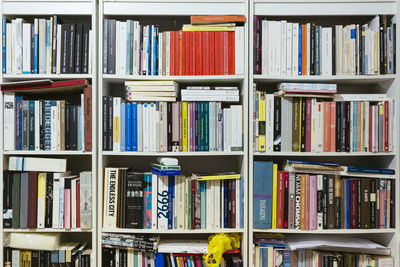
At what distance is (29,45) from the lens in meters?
1.82

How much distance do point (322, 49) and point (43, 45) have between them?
151cm

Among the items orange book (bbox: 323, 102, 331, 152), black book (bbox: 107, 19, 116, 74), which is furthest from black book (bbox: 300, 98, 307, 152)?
black book (bbox: 107, 19, 116, 74)

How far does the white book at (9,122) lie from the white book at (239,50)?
122cm

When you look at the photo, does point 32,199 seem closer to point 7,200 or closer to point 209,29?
point 7,200

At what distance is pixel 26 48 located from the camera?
5.98 feet

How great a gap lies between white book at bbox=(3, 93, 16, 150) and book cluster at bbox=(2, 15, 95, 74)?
15cm

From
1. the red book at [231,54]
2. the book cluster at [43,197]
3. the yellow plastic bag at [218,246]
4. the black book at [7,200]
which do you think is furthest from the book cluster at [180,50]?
the yellow plastic bag at [218,246]

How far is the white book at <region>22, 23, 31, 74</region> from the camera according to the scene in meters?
1.82

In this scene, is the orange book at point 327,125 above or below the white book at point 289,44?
below

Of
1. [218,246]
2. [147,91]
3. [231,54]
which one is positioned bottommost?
[218,246]

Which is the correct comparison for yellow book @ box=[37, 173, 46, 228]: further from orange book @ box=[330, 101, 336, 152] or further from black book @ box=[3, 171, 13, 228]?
orange book @ box=[330, 101, 336, 152]

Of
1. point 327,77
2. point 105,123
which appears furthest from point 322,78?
point 105,123

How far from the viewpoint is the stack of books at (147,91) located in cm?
184

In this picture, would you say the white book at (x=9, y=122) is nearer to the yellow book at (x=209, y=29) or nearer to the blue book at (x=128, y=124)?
the blue book at (x=128, y=124)
